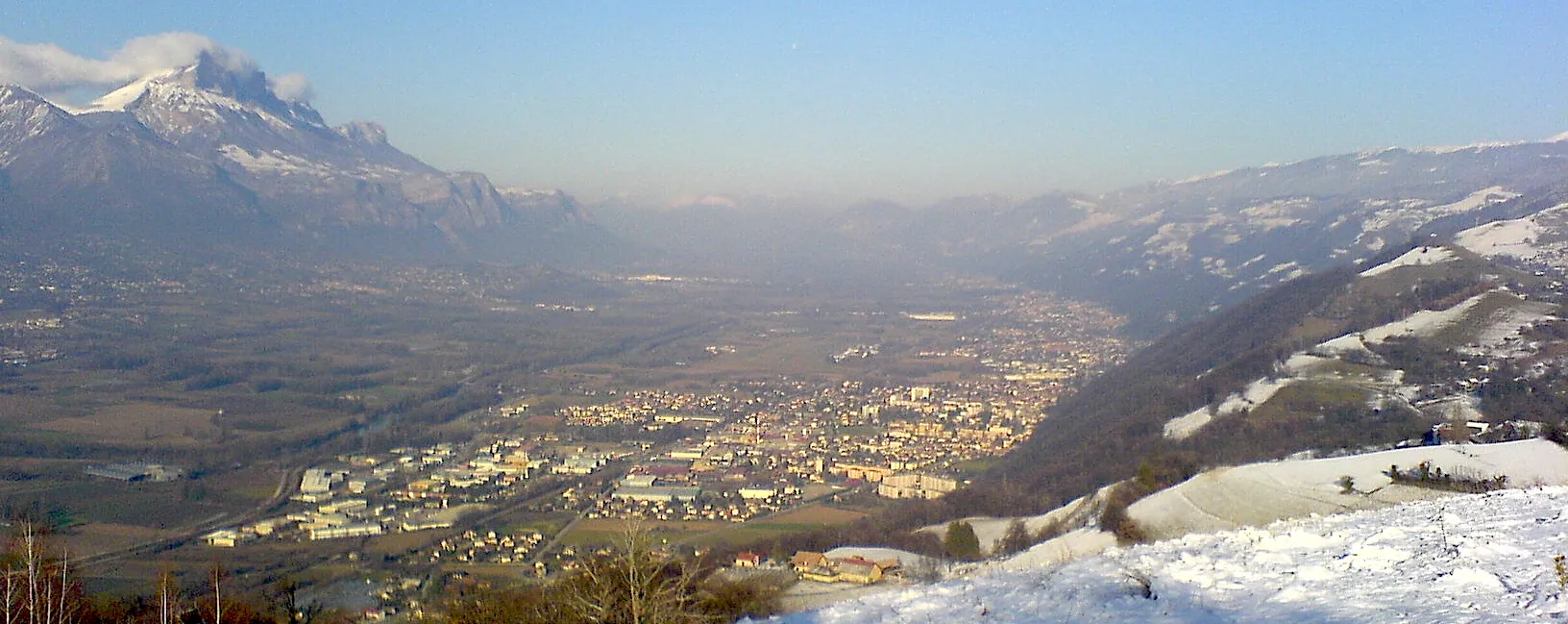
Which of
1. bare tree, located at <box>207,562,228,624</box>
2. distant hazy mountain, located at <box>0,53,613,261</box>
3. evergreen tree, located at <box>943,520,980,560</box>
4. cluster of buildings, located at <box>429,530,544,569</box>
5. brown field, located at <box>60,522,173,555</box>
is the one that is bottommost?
cluster of buildings, located at <box>429,530,544,569</box>

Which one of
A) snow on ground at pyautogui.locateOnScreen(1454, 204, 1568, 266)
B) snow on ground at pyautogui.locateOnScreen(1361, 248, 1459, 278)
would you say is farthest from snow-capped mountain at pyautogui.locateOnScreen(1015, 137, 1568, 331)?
snow on ground at pyautogui.locateOnScreen(1361, 248, 1459, 278)

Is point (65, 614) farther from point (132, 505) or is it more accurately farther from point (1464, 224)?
point (1464, 224)

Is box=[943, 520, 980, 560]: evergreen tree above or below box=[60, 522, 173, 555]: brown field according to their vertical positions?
above

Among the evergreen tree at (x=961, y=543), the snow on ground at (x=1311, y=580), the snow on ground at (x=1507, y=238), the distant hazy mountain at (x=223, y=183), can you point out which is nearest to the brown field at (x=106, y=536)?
the evergreen tree at (x=961, y=543)

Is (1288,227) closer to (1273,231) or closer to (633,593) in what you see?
(1273,231)

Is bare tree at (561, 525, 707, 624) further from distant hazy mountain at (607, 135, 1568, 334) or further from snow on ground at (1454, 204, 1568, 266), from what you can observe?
distant hazy mountain at (607, 135, 1568, 334)
